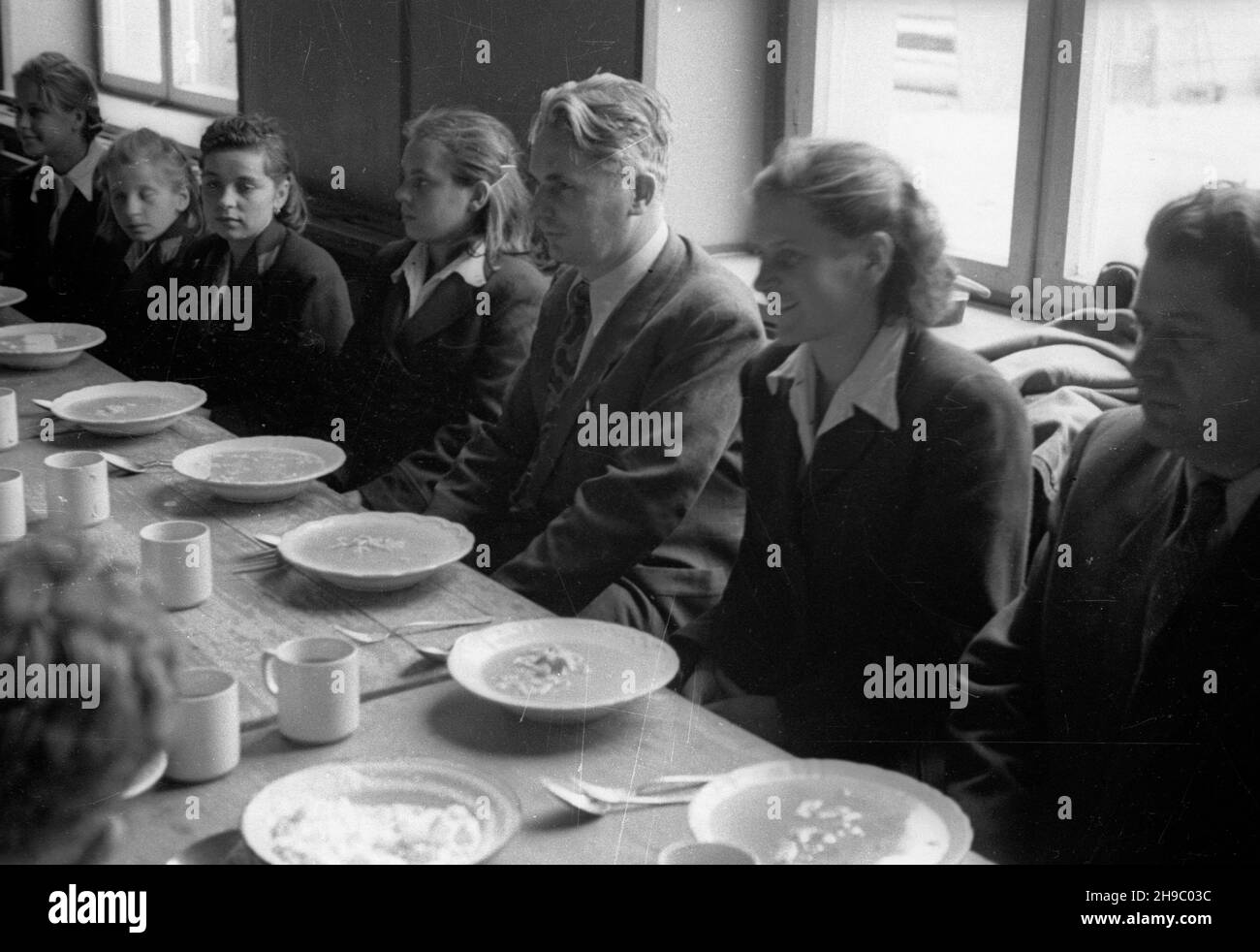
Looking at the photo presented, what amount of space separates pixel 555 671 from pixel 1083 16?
1.32 meters

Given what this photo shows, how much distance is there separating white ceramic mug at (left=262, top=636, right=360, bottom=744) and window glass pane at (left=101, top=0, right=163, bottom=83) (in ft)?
6.68

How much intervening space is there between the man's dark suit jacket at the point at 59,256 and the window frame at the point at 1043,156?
2.16 m

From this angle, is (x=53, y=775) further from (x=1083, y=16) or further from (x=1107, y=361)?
(x=1083, y=16)

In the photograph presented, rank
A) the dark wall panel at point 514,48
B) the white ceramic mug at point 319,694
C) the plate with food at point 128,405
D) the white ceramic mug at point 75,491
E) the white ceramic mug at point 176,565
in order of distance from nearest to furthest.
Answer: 1. the white ceramic mug at point 319,694
2. the white ceramic mug at point 176,565
3. the white ceramic mug at point 75,491
4. the plate with food at point 128,405
5. the dark wall panel at point 514,48

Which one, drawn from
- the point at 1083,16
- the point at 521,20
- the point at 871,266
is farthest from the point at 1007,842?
the point at 521,20

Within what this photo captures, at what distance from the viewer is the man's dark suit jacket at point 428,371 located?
2875mm

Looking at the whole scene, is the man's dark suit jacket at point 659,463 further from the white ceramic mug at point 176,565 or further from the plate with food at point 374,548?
the white ceramic mug at point 176,565

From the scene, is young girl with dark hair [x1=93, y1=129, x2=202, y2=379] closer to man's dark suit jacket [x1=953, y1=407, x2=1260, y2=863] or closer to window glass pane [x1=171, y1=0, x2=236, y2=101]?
window glass pane [x1=171, y1=0, x2=236, y2=101]

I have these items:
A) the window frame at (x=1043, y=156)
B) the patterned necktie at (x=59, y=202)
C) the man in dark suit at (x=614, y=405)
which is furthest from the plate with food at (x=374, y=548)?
the patterned necktie at (x=59, y=202)

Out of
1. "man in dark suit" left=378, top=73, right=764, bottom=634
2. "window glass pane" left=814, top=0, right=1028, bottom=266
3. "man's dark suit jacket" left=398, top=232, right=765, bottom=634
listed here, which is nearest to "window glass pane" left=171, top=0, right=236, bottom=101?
"man in dark suit" left=378, top=73, right=764, bottom=634

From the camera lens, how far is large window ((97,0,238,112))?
3025 mm

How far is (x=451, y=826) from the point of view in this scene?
1.29 m

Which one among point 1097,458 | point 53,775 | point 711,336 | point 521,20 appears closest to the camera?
point 53,775
